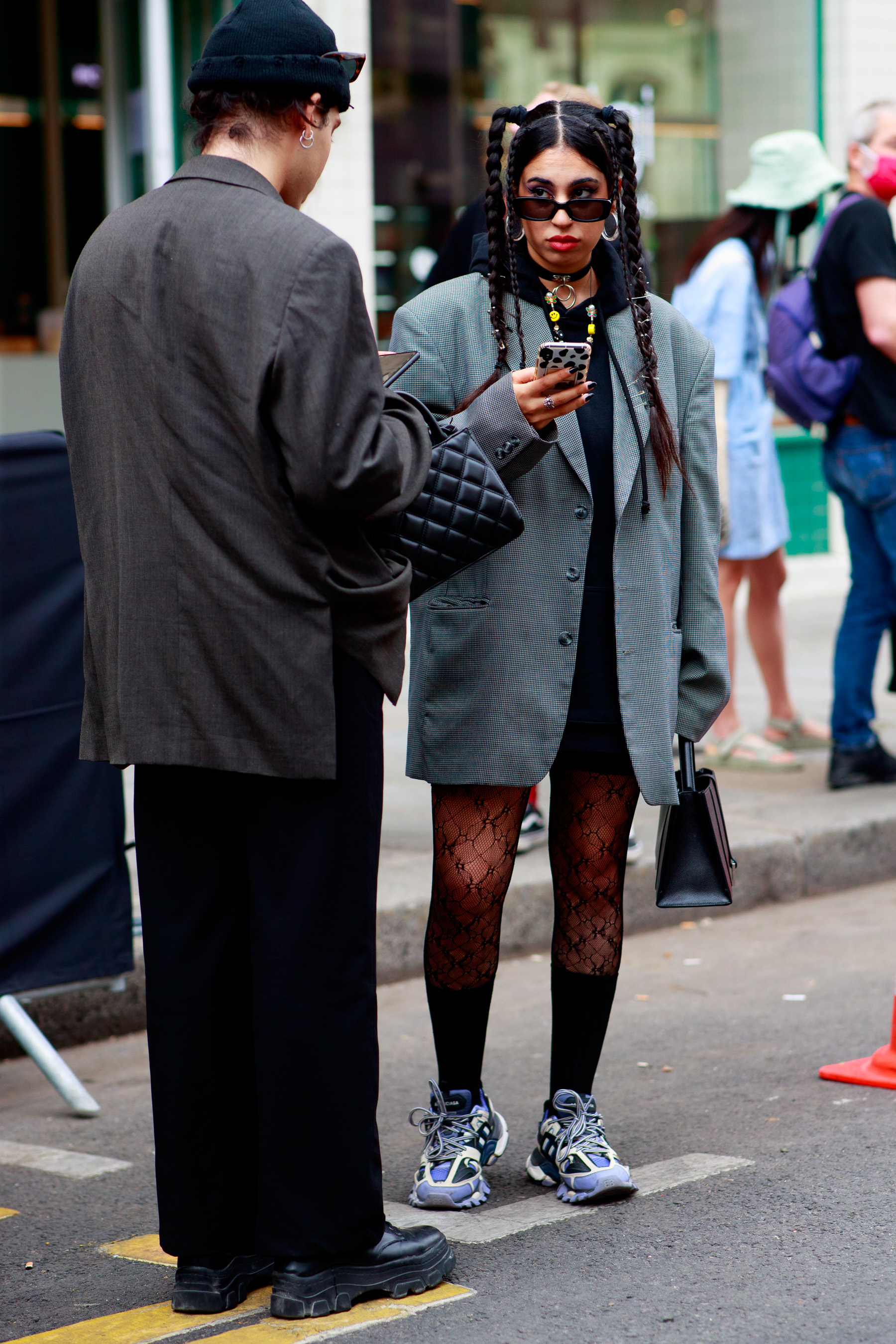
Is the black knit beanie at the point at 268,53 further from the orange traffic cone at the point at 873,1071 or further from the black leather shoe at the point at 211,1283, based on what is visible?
the orange traffic cone at the point at 873,1071

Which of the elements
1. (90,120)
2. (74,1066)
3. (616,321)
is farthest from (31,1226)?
(90,120)

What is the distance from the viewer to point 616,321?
333 centimetres

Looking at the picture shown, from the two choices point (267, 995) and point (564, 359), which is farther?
point (564, 359)

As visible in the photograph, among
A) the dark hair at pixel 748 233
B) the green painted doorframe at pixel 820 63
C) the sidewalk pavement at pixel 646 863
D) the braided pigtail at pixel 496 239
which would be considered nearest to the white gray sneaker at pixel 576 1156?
the braided pigtail at pixel 496 239

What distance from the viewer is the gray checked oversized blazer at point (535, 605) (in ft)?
10.7

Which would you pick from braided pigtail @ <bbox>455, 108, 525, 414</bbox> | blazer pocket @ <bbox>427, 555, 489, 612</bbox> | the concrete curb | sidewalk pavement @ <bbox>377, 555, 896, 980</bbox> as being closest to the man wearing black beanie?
blazer pocket @ <bbox>427, 555, 489, 612</bbox>

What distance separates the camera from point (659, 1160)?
11.7 ft

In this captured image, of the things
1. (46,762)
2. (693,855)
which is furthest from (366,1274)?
(46,762)

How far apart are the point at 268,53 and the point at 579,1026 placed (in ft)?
5.95

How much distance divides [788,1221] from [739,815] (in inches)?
123

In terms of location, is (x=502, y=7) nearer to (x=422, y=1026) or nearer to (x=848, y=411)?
(x=848, y=411)

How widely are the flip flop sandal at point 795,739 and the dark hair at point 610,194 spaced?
4147mm

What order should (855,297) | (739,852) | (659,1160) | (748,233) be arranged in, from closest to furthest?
(659,1160), (739,852), (855,297), (748,233)

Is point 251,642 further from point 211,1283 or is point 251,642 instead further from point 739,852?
point 739,852
